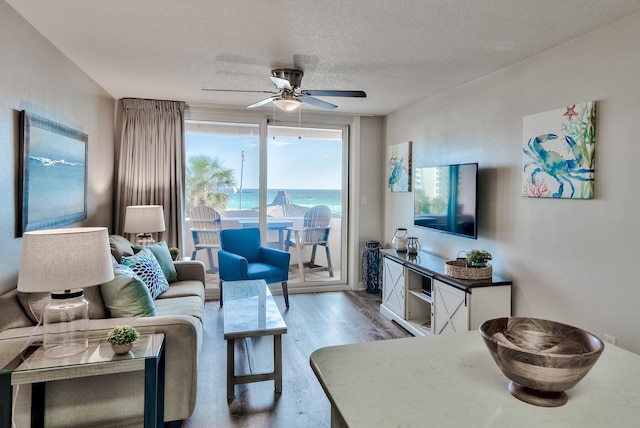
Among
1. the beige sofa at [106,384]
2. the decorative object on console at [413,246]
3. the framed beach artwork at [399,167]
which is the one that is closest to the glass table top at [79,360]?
the beige sofa at [106,384]

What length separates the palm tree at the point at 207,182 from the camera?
5.05 metres

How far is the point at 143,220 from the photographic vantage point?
4.11 metres

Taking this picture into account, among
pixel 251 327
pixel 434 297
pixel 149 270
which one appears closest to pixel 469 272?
pixel 434 297

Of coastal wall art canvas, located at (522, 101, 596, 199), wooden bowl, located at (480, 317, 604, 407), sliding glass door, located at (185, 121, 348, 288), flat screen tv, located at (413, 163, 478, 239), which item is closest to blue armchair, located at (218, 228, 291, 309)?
sliding glass door, located at (185, 121, 348, 288)

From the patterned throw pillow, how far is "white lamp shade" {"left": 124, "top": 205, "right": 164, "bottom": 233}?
713 millimetres

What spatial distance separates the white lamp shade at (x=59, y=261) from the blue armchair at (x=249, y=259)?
2340 mm

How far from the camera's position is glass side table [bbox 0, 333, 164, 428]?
176 cm

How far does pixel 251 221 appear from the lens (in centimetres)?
527

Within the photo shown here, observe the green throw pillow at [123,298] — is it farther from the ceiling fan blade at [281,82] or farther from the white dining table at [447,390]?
the ceiling fan blade at [281,82]

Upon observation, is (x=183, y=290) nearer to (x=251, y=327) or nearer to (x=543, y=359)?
(x=251, y=327)

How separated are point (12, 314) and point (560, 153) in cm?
349

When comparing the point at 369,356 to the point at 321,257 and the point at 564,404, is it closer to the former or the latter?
the point at 564,404

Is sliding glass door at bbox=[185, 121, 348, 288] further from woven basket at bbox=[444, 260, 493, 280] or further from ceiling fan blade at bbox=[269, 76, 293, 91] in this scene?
woven basket at bbox=[444, 260, 493, 280]

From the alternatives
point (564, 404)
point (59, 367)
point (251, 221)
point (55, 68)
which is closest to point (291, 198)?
point (251, 221)
